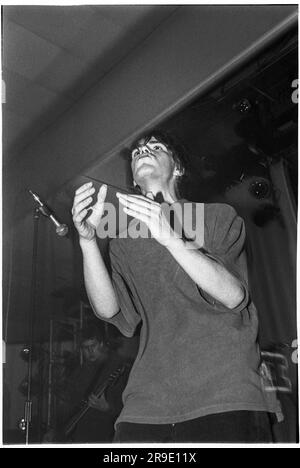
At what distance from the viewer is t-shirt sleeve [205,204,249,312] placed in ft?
3.00

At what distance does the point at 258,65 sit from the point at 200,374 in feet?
2.40

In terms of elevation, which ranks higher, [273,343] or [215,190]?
[215,190]

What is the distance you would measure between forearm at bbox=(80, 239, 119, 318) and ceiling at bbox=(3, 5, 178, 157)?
0.33m

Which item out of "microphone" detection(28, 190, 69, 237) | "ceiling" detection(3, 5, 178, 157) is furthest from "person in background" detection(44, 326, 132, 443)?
"ceiling" detection(3, 5, 178, 157)

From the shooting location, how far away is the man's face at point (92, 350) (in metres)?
1.09

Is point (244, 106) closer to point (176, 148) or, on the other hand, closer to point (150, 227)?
point (176, 148)

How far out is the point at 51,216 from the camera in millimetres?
1122

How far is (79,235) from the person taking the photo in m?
0.97

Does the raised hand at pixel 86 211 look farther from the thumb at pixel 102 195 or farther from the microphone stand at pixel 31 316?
the microphone stand at pixel 31 316

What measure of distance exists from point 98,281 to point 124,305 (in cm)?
7

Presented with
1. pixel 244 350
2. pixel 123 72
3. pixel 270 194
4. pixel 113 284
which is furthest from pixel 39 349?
pixel 123 72

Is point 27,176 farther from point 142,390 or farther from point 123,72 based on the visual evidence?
point 142,390

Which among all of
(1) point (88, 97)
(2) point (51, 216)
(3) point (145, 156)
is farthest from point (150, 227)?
(1) point (88, 97)

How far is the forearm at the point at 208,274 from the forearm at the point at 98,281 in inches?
6.4
